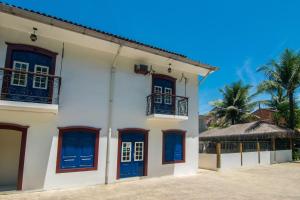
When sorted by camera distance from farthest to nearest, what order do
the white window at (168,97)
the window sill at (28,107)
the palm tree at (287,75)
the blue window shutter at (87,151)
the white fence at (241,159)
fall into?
the palm tree at (287,75) → the white fence at (241,159) → the white window at (168,97) → the blue window shutter at (87,151) → the window sill at (28,107)

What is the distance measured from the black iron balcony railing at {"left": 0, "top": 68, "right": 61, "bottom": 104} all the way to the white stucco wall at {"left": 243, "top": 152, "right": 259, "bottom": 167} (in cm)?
1421

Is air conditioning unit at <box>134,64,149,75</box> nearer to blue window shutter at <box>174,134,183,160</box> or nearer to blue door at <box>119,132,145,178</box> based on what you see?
blue door at <box>119,132,145,178</box>

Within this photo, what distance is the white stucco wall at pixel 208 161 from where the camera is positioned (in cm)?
1580

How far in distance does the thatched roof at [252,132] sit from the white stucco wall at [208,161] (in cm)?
718

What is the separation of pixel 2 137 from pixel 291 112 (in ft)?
79.3

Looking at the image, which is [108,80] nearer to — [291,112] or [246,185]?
[246,185]

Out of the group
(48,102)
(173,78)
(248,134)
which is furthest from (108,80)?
(248,134)

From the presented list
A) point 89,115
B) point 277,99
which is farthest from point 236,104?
point 89,115

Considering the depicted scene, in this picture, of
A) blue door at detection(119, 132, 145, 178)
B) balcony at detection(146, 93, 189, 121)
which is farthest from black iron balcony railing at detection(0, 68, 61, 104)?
balcony at detection(146, 93, 189, 121)

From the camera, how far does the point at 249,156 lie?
1773 centimetres

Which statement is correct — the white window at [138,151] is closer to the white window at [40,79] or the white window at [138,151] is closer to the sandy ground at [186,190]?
the sandy ground at [186,190]

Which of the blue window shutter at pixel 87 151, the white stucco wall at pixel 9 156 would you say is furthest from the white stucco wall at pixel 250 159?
the white stucco wall at pixel 9 156

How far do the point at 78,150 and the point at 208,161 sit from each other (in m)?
9.77

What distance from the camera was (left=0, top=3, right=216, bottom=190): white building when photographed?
9016 mm
